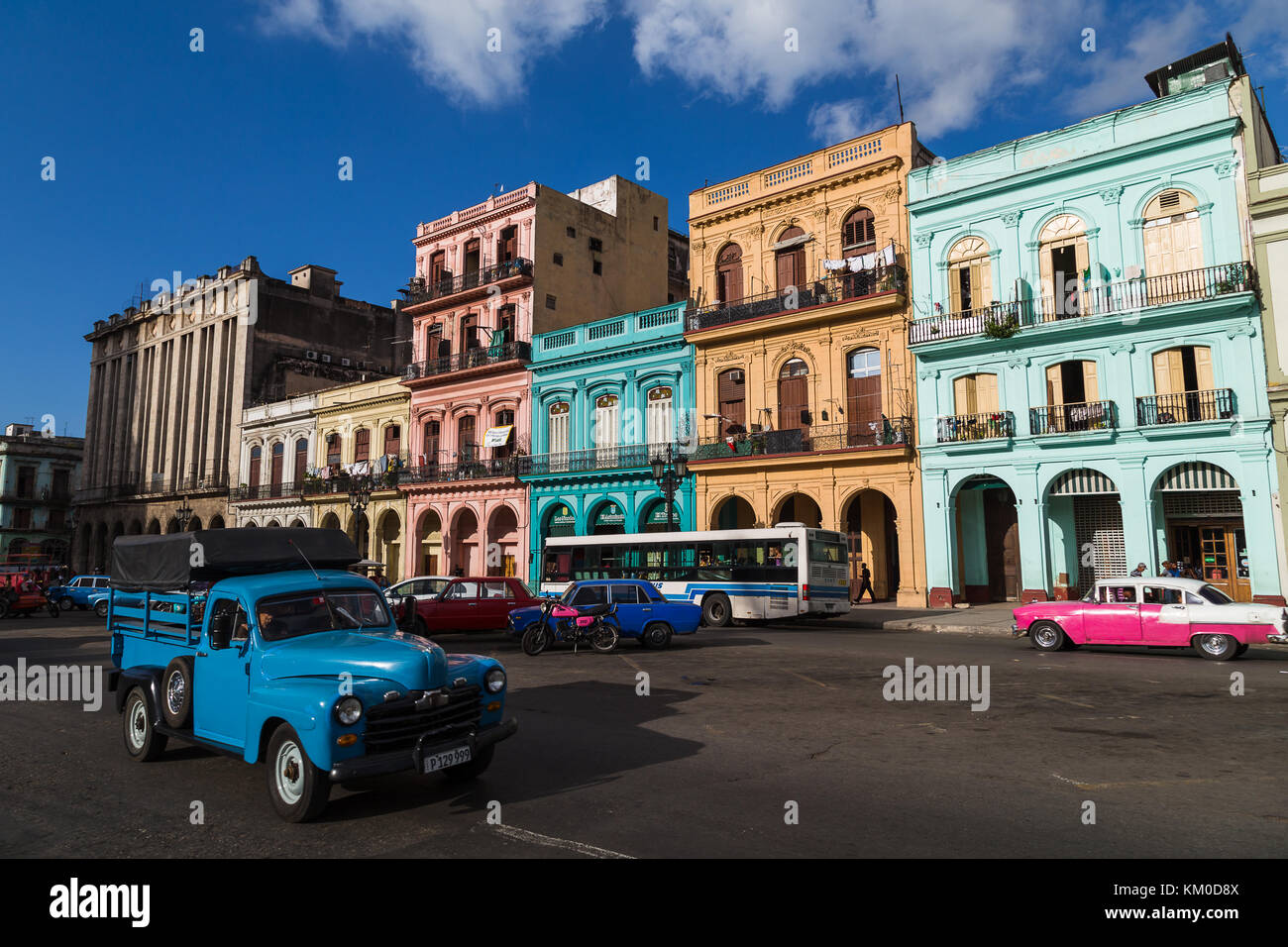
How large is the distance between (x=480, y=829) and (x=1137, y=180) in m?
26.4

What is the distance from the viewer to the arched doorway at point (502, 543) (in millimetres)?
38188

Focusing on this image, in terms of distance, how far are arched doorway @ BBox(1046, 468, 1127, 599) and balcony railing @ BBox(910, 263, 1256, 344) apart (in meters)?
4.80

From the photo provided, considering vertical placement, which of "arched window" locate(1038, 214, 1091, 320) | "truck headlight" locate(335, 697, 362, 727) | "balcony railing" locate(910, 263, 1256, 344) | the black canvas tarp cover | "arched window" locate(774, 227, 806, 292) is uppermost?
"arched window" locate(774, 227, 806, 292)

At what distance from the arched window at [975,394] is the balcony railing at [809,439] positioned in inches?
67.0

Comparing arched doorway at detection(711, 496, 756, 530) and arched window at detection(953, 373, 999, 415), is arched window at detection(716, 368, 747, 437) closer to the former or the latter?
arched doorway at detection(711, 496, 756, 530)

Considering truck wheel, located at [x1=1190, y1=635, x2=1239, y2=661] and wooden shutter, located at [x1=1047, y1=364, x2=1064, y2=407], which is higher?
wooden shutter, located at [x1=1047, y1=364, x2=1064, y2=407]

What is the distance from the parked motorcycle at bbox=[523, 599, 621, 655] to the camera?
16.6m

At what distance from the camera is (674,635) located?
20625mm

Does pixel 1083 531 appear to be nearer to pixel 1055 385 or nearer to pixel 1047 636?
pixel 1055 385

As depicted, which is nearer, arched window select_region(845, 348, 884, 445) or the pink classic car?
the pink classic car

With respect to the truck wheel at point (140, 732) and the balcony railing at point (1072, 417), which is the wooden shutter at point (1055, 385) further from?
the truck wheel at point (140, 732)

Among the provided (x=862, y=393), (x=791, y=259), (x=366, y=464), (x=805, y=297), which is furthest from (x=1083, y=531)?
(x=366, y=464)

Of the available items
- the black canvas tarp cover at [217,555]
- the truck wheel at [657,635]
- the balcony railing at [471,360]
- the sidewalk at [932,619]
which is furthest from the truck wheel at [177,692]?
the balcony railing at [471,360]

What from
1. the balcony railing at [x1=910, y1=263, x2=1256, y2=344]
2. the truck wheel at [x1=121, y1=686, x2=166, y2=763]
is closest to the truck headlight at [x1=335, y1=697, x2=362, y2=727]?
the truck wheel at [x1=121, y1=686, x2=166, y2=763]
